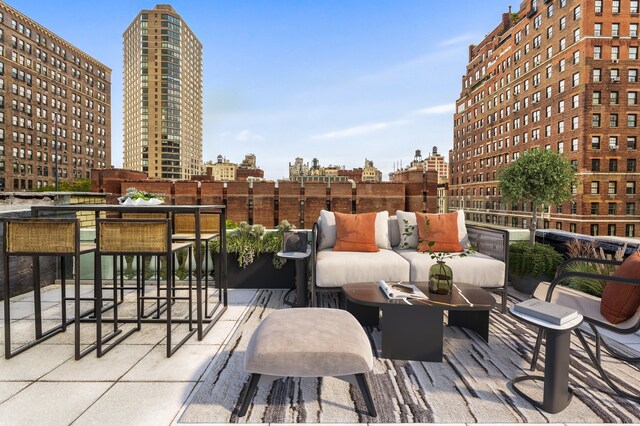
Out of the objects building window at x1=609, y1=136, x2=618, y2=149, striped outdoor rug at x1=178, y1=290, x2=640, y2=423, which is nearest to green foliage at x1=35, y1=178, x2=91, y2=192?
striped outdoor rug at x1=178, y1=290, x2=640, y2=423

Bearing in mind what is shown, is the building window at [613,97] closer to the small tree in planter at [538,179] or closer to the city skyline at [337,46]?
the city skyline at [337,46]

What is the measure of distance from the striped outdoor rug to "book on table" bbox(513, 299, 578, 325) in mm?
593

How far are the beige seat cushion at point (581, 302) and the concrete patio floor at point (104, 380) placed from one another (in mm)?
1120

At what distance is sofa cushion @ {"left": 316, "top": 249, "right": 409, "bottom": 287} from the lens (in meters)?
3.54

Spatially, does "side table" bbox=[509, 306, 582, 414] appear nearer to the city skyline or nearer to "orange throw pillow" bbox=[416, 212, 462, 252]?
"orange throw pillow" bbox=[416, 212, 462, 252]

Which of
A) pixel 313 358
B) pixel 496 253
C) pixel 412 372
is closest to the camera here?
pixel 313 358

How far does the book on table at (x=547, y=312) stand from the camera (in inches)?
73.0

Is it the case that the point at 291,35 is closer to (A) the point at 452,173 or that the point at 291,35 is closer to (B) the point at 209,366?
(B) the point at 209,366

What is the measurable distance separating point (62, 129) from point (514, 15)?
2698 inches

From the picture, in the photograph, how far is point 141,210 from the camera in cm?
297

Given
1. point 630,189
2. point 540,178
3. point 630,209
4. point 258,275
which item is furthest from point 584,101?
point 258,275

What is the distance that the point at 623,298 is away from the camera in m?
2.14

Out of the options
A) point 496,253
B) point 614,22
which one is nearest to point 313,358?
point 496,253

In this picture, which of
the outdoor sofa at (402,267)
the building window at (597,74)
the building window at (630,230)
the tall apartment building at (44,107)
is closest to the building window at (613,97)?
the building window at (597,74)
